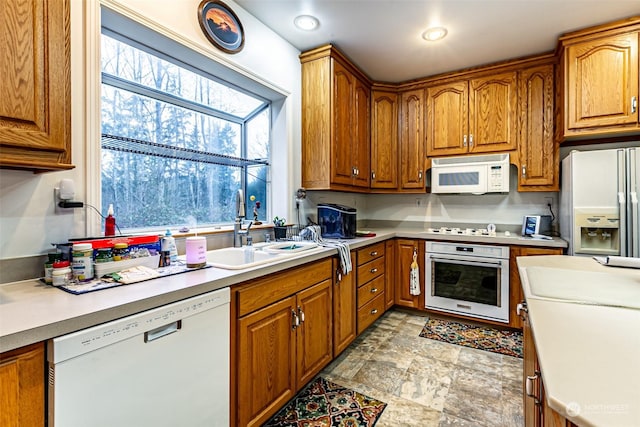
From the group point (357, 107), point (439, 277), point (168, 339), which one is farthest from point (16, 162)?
point (439, 277)

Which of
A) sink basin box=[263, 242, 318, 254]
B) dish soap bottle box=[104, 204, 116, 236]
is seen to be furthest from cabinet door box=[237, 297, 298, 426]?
dish soap bottle box=[104, 204, 116, 236]

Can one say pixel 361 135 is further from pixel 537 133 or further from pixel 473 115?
pixel 537 133

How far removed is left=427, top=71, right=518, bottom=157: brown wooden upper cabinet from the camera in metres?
2.94

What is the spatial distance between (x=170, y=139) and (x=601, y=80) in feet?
10.7

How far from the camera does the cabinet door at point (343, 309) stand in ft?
7.01

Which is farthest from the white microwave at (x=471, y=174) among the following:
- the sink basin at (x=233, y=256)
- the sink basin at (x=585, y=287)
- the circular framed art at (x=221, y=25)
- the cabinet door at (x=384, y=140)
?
the circular framed art at (x=221, y=25)

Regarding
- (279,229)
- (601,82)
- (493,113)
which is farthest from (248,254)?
(601,82)

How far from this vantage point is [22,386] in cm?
76

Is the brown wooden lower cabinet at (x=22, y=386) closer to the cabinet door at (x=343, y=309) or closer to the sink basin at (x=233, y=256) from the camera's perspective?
the sink basin at (x=233, y=256)

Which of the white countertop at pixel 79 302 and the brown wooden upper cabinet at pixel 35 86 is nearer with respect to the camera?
the white countertop at pixel 79 302

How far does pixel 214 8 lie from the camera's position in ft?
6.21

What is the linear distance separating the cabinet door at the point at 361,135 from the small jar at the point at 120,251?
2.11m

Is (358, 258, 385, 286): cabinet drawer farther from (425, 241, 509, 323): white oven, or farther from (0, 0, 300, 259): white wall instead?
(0, 0, 300, 259): white wall

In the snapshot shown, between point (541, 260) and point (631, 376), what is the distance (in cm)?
127
